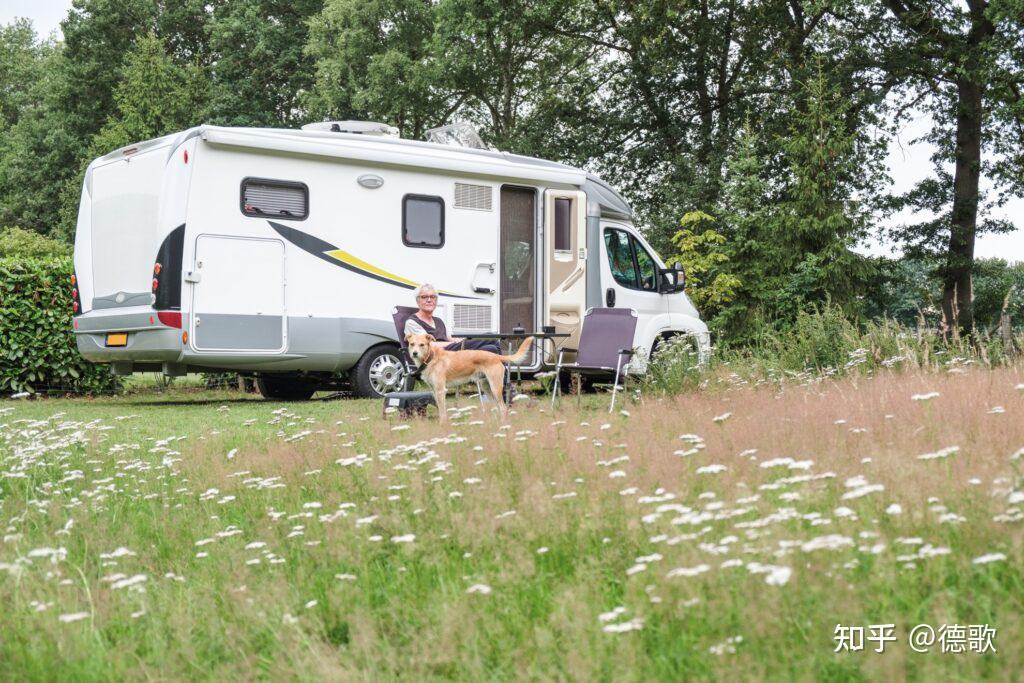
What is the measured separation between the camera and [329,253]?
36.0 ft

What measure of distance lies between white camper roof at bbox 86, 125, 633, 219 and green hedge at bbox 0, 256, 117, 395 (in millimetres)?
2261

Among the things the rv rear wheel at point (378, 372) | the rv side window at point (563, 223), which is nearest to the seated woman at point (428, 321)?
the rv rear wheel at point (378, 372)

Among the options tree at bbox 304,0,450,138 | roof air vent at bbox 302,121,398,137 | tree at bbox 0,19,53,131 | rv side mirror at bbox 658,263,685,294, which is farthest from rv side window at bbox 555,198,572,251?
tree at bbox 0,19,53,131

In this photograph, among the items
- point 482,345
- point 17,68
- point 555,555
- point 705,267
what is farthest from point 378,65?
point 17,68

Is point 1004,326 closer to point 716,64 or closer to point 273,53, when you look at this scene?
point 716,64

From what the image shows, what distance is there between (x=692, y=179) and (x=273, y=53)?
51.8 feet

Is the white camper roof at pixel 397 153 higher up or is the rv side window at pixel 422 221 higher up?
the white camper roof at pixel 397 153

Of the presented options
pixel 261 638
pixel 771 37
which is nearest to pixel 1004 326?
pixel 261 638

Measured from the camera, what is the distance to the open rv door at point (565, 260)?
1225 centimetres

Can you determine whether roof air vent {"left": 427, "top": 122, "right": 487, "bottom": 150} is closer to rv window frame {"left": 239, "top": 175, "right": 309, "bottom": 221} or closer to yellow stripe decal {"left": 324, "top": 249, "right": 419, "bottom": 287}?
yellow stripe decal {"left": 324, "top": 249, "right": 419, "bottom": 287}

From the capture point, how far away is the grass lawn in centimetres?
276

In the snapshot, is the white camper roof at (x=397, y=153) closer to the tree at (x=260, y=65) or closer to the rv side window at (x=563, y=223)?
the rv side window at (x=563, y=223)

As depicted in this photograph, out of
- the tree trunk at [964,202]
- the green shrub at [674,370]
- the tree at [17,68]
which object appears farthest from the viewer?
the tree at [17,68]

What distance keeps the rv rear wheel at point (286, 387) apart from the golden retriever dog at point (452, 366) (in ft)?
15.0
